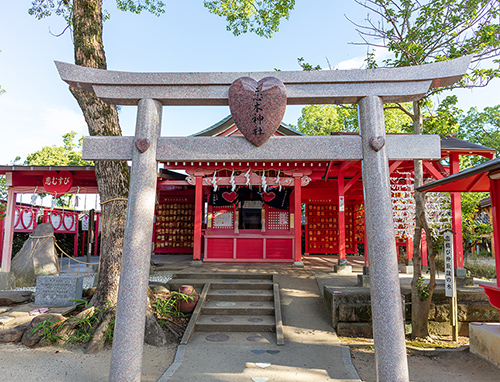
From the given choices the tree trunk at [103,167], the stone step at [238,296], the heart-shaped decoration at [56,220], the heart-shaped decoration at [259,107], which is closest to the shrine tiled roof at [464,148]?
the stone step at [238,296]

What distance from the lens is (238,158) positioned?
3.70 meters

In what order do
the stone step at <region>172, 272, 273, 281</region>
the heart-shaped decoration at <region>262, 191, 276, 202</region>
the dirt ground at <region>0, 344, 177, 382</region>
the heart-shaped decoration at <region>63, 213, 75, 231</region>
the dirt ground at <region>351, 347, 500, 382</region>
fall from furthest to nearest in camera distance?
the heart-shaped decoration at <region>63, 213, 75, 231</region>, the heart-shaped decoration at <region>262, 191, 276, 202</region>, the stone step at <region>172, 272, 273, 281</region>, the dirt ground at <region>351, 347, 500, 382</region>, the dirt ground at <region>0, 344, 177, 382</region>

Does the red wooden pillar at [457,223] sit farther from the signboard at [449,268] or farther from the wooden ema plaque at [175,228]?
the wooden ema plaque at [175,228]

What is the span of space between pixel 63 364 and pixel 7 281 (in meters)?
6.69

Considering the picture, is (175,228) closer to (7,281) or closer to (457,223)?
(7,281)

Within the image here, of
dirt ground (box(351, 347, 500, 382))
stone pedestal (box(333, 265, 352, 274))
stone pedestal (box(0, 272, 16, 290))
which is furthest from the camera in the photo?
stone pedestal (box(0, 272, 16, 290))

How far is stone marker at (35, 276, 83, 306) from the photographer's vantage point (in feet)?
22.9

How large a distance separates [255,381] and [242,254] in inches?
279

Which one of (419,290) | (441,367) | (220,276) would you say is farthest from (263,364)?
(220,276)

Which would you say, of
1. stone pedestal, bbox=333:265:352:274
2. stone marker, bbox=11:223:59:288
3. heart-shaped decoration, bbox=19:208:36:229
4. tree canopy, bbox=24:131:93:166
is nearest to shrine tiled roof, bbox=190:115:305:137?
stone pedestal, bbox=333:265:352:274

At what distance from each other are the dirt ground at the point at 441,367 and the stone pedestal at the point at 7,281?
33.1ft

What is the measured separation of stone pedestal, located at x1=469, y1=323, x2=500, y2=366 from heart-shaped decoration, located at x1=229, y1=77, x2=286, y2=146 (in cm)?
471

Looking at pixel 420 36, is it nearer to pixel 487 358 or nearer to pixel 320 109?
pixel 487 358

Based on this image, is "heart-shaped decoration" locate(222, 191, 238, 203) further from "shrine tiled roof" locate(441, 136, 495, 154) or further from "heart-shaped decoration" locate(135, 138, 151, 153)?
"heart-shaped decoration" locate(135, 138, 151, 153)
